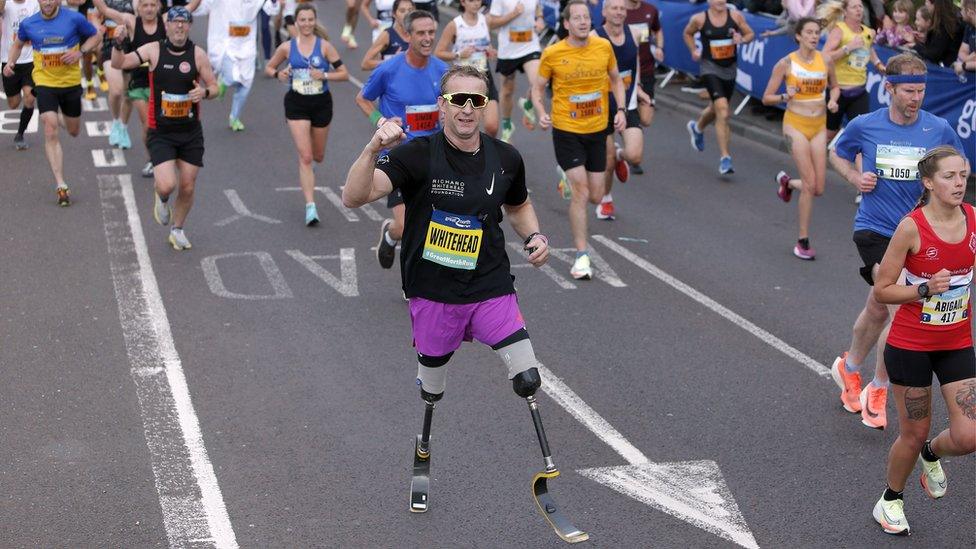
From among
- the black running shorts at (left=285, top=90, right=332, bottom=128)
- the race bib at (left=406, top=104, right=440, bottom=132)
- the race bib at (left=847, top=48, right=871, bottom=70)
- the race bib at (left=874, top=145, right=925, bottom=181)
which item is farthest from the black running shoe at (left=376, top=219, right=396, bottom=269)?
the race bib at (left=847, top=48, right=871, bottom=70)

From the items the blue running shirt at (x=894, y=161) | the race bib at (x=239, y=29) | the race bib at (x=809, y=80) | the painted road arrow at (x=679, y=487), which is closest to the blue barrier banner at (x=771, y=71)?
the race bib at (x=809, y=80)

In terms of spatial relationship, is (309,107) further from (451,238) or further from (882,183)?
(451,238)

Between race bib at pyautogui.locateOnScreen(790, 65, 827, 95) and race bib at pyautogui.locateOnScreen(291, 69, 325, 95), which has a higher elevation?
race bib at pyautogui.locateOnScreen(790, 65, 827, 95)

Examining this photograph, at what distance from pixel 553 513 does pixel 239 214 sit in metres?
7.41

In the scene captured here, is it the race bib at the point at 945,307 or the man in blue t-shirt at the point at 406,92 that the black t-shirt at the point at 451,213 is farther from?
the man in blue t-shirt at the point at 406,92

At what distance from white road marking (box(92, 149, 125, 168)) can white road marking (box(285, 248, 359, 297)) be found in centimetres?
412

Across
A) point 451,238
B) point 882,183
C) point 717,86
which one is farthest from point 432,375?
point 717,86

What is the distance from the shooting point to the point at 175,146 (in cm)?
1135

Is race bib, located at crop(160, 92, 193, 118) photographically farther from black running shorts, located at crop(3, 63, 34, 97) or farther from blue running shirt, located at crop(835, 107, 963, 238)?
blue running shirt, located at crop(835, 107, 963, 238)

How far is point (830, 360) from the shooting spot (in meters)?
8.96

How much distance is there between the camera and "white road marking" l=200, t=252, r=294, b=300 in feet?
33.5

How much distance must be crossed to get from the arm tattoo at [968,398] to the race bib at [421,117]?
17.3 ft

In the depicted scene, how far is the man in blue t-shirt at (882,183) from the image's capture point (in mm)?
7711

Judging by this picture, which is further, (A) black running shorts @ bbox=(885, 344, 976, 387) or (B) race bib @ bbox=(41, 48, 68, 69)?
(B) race bib @ bbox=(41, 48, 68, 69)
